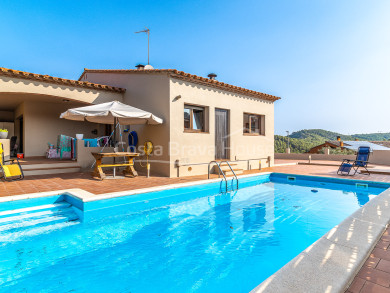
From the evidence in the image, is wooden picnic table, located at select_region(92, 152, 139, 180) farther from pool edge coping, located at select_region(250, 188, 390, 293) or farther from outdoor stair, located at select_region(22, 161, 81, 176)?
pool edge coping, located at select_region(250, 188, 390, 293)

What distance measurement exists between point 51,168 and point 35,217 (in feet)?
16.8

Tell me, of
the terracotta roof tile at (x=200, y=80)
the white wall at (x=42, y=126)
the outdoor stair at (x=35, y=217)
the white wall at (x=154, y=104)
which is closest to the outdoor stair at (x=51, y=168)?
the white wall at (x=154, y=104)

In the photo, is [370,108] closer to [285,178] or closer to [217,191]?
[285,178]

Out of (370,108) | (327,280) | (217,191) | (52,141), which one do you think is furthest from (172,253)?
(370,108)

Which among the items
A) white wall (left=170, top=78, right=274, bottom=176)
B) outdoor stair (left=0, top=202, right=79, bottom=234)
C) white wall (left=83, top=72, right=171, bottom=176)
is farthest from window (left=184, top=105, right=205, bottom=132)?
outdoor stair (left=0, top=202, right=79, bottom=234)

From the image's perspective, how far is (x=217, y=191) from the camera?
25.3 feet

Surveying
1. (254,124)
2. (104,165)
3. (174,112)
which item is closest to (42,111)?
(104,165)

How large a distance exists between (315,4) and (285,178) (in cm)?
833

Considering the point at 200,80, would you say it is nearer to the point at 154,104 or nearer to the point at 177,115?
the point at 177,115

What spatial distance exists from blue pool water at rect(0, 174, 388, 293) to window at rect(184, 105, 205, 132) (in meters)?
3.96

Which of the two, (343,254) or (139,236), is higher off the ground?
(343,254)

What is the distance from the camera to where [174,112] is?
8898 mm

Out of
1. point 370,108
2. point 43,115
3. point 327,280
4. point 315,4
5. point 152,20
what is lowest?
point 327,280

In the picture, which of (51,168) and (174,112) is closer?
(174,112)
